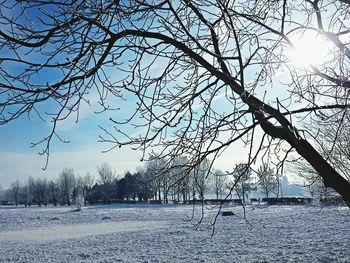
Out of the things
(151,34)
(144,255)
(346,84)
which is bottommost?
(144,255)

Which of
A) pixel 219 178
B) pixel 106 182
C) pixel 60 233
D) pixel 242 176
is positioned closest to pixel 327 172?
pixel 242 176

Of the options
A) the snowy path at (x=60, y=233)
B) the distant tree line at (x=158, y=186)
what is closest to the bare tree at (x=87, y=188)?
the distant tree line at (x=158, y=186)

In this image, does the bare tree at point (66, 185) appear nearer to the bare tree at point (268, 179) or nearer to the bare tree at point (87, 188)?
the bare tree at point (87, 188)

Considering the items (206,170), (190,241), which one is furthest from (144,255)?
(206,170)

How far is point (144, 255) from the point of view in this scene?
48.4 feet

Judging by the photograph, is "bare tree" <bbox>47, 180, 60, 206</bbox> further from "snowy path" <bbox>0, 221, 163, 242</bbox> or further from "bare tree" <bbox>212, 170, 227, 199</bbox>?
"bare tree" <bbox>212, 170, 227, 199</bbox>

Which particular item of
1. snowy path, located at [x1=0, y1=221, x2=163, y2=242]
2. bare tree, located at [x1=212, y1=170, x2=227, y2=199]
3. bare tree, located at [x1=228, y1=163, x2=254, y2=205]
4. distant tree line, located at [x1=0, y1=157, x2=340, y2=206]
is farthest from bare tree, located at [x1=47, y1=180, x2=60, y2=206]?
bare tree, located at [x1=228, y1=163, x2=254, y2=205]

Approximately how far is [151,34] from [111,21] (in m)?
0.38

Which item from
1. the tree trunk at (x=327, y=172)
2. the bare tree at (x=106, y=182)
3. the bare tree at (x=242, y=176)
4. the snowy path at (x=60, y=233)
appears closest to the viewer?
the tree trunk at (x=327, y=172)

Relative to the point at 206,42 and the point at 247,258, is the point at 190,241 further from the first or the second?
the point at 206,42

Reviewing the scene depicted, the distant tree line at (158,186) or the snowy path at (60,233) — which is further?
the snowy path at (60,233)

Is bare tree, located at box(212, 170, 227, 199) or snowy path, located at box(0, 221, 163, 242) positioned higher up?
bare tree, located at box(212, 170, 227, 199)

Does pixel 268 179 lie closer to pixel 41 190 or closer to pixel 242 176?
pixel 242 176

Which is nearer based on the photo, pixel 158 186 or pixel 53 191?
pixel 158 186
